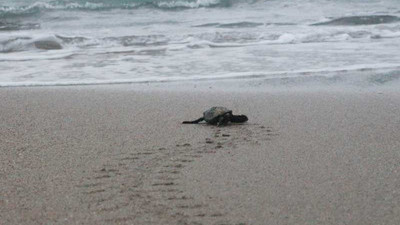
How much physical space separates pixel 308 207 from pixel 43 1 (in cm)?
1795

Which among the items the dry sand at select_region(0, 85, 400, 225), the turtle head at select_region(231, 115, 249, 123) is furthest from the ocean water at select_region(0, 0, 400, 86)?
the turtle head at select_region(231, 115, 249, 123)

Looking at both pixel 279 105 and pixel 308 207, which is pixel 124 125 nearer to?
pixel 279 105

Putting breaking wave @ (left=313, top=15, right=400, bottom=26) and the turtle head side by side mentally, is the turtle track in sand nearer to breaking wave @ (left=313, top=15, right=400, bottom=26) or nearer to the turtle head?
the turtle head

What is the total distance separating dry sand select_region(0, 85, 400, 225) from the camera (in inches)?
99.3

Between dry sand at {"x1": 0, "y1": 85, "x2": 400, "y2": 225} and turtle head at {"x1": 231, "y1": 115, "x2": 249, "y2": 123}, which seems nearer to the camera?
dry sand at {"x1": 0, "y1": 85, "x2": 400, "y2": 225}

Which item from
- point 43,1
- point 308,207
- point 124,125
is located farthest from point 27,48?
point 43,1

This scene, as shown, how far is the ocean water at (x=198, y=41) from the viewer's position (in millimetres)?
6832

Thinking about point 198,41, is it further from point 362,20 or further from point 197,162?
point 197,162

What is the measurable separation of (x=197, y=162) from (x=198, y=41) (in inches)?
272

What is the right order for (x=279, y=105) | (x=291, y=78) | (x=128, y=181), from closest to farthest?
(x=128, y=181)
(x=279, y=105)
(x=291, y=78)

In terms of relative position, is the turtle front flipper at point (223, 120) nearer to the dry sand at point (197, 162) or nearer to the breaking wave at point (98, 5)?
the dry sand at point (197, 162)

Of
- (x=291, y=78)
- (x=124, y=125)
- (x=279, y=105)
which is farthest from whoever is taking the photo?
(x=291, y=78)

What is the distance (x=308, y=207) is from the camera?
258cm

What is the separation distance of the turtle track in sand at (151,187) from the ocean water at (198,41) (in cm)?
296
